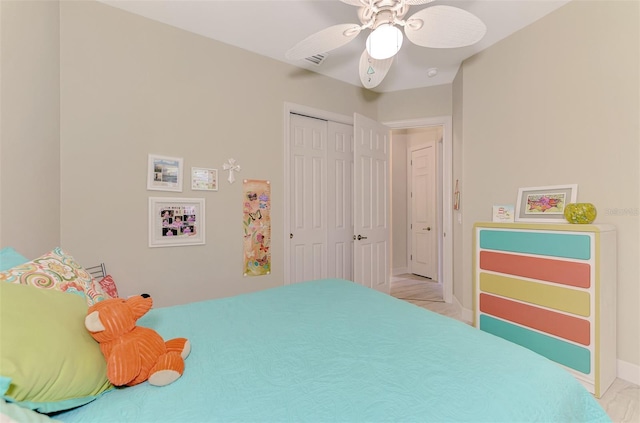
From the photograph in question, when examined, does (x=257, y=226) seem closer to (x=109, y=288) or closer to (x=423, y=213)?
(x=109, y=288)

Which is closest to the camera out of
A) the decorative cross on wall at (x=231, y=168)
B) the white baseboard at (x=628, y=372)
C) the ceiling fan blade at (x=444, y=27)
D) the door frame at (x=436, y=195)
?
the ceiling fan blade at (x=444, y=27)

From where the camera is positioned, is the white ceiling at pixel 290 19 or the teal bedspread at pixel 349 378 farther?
the white ceiling at pixel 290 19

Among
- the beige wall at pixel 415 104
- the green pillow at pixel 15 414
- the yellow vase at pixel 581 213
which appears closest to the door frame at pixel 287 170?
the beige wall at pixel 415 104

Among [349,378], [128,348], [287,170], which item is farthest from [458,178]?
[128,348]

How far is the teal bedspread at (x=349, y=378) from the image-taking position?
0.77 meters

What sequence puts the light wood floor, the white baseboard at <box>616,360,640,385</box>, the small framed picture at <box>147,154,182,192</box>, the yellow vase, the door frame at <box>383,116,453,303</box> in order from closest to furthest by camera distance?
the light wood floor
the white baseboard at <box>616,360,640,385</box>
the yellow vase
the small framed picture at <box>147,154,182,192</box>
the door frame at <box>383,116,453,303</box>

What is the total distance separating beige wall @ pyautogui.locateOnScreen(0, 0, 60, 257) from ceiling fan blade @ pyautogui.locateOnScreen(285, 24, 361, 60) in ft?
4.64

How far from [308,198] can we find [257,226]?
2.41 feet

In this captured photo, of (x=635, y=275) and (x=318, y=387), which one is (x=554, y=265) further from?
(x=318, y=387)

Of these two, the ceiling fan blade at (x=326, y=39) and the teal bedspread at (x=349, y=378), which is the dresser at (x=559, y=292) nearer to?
the teal bedspread at (x=349, y=378)

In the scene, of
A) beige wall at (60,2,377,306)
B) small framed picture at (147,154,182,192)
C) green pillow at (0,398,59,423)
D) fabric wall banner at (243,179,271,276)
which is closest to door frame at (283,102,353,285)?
beige wall at (60,2,377,306)

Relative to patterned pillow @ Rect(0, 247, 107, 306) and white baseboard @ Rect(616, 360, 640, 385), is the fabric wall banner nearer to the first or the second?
patterned pillow @ Rect(0, 247, 107, 306)

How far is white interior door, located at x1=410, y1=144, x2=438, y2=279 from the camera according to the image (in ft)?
16.6

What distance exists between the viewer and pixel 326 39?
6.12ft
